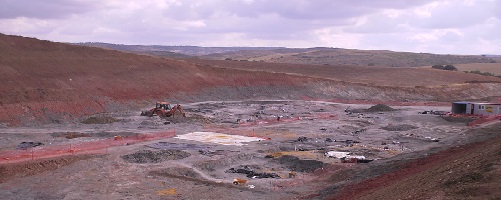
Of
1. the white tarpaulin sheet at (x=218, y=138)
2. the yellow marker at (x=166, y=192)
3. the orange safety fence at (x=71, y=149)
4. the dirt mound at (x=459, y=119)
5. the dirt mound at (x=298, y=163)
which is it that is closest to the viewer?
the yellow marker at (x=166, y=192)

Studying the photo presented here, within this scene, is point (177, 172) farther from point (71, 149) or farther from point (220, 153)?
point (71, 149)

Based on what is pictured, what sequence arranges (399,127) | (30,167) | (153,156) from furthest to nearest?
(399,127), (153,156), (30,167)

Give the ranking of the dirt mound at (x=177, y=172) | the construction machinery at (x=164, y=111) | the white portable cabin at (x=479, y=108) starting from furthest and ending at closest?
the white portable cabin at (x=479, y=108), the construction machinery at (x=164, y=111), the dirt mound at (x=177, y=172)

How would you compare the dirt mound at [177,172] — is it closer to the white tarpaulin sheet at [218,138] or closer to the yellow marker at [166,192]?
the yellow marker at [166,192]

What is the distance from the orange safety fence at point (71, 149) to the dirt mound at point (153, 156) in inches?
95.0

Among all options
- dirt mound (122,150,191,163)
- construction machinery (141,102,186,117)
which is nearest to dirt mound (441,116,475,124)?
construction machinery (141,102,186,117)

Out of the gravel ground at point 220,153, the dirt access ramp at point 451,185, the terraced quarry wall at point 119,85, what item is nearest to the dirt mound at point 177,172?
the gravel ground at point 220,153

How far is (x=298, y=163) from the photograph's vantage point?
96.3ft

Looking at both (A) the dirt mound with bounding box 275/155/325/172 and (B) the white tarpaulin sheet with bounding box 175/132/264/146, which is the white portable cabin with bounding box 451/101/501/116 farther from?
(A) the dirt mound with bounding box 275/155/325/172

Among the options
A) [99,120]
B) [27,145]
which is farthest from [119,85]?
[27,145]

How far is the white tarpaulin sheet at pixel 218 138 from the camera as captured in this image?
121 feet

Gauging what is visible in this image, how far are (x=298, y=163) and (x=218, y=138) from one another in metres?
10.5

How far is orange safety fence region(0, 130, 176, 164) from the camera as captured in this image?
94.0 feet

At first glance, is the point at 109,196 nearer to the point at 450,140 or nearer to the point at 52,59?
the point at 450,140
